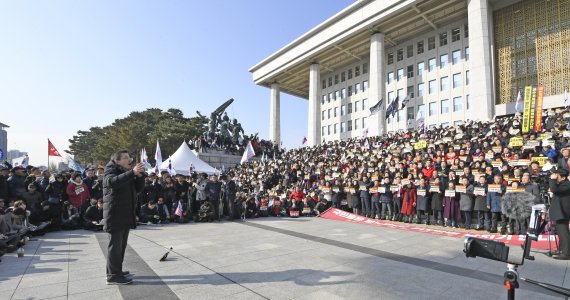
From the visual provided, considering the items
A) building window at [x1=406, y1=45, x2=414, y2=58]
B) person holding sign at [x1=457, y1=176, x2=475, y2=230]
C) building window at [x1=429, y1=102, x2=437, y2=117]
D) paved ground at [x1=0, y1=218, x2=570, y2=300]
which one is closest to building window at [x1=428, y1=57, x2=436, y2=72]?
building window at [x1=406, y1=45, x2=414, y2=58]

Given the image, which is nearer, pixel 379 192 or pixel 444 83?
pixel 379 192

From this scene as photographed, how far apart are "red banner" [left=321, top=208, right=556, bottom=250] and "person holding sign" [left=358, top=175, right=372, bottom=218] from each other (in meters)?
0.88

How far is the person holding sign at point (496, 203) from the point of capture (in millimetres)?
8992

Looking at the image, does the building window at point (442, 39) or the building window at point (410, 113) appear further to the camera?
the building window at point (410, 113)

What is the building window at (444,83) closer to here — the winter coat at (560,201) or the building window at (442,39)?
the building window at (442,39)

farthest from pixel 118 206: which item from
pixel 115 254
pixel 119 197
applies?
pixel 115 254

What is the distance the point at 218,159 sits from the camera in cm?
3450

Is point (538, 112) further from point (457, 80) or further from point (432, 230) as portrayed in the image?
point (457, 80)

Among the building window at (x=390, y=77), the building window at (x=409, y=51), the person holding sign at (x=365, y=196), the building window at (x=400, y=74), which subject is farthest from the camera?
the building window at (x=390, y=77)

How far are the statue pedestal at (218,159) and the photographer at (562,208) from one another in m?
30.3

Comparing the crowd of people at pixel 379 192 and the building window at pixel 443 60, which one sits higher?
the building window at pixel 443 60

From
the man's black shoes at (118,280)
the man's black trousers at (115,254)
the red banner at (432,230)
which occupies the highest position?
the man's black trousers at (115,254)

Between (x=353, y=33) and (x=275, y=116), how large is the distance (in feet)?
69.4

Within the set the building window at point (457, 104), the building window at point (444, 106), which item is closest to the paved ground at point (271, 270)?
the building window at point (457, 104)
